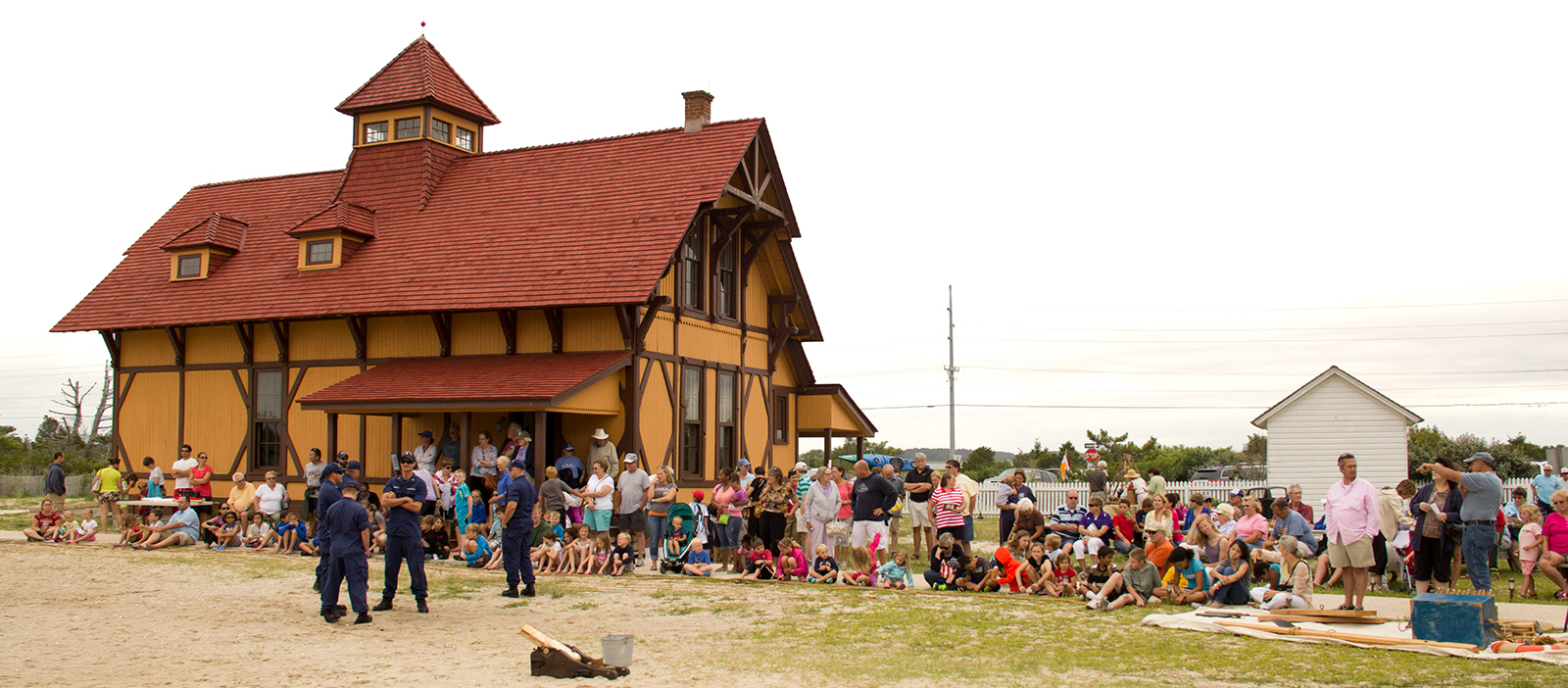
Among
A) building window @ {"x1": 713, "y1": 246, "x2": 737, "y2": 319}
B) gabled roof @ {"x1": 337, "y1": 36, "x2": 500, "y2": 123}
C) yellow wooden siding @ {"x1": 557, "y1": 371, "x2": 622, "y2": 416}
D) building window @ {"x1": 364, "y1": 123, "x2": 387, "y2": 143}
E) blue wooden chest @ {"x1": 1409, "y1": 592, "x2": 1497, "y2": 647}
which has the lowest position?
blue wooden chest @ {"x1": 1409, "y1": 592, "x2": 1497, "y2": 647}

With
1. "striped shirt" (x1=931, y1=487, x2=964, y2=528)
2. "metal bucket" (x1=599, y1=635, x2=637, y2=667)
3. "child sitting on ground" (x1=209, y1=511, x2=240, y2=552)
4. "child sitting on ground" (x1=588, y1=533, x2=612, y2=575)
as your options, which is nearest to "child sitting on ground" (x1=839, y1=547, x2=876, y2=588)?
"striped shirt" (x1=931, y1=487, x2=964, y2=528)

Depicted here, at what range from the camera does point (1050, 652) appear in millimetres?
10227

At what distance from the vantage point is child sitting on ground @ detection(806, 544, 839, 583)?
1573 cm

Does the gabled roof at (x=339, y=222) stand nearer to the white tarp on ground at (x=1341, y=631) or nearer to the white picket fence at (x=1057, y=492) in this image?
the white picket fence at (x=1057, y=492)

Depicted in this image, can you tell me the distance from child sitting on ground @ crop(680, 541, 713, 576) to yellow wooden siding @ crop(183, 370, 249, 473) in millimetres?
11381

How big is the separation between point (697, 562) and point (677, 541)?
0.43 metres

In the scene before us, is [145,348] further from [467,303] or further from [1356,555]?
[1356,555]

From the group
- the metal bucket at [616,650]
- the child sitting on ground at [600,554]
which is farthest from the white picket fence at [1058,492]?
the metal bucket at [616,650]

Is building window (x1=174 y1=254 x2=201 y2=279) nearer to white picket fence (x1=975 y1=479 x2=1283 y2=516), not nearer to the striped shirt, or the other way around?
the striped shirt

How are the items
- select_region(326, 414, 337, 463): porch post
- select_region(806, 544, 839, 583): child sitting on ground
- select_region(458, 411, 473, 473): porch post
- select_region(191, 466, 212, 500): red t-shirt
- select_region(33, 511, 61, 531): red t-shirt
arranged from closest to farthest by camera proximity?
select_region(806, 544, 839, 583): child sitting on ground
select_region(458, 411, 473, 473): porch post
select_region(326, 414, 337, 463): porch post
select_region(33, 511, 61, 531): red t-shirt
select_region(191, 466, 212, 500): red t-shirt

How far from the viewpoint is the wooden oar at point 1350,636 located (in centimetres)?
1034

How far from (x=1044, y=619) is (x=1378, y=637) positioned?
9.68 feet

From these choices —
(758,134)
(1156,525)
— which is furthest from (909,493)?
(758,134)

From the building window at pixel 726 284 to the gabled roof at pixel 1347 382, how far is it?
44.6 ft
